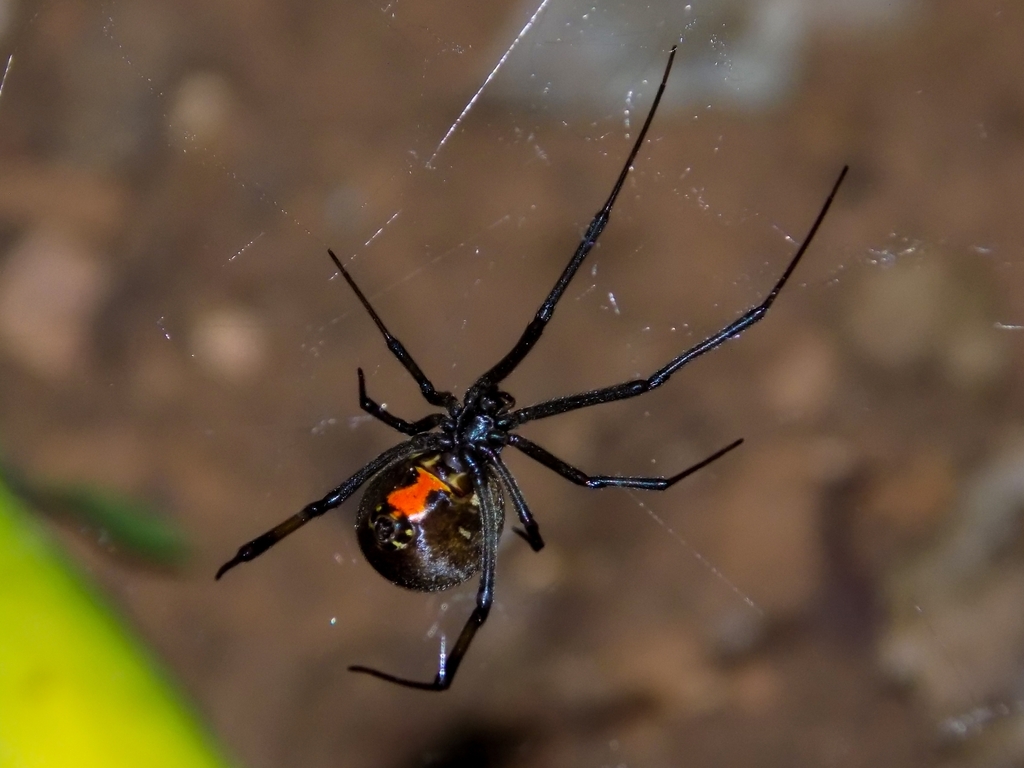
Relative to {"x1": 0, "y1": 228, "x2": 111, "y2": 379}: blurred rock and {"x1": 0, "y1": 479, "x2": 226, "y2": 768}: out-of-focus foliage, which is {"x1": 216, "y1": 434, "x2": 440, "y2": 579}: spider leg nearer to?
{"x1": 0, "y1": 479, "x2": 226, "y2": 768}: out-of-focus foliage

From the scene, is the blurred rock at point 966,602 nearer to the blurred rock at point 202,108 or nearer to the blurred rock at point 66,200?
the blurred rock at point 202,108

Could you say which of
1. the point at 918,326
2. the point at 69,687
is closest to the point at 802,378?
the point at 918,326

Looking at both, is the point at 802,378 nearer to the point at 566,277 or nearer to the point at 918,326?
the point at 918,326

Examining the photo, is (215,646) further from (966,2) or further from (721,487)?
(966,2)

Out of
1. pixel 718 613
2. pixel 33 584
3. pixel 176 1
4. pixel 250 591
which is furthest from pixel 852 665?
pixel 176 1

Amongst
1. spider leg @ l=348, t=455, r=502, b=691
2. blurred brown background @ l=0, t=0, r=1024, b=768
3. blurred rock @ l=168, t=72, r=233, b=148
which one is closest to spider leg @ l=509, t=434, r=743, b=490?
spider leg @ l=348, t=455, r=502, b=691

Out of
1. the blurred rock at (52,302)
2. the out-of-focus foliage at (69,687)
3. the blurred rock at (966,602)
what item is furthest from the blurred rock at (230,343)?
the blurred rock at (966,602)
